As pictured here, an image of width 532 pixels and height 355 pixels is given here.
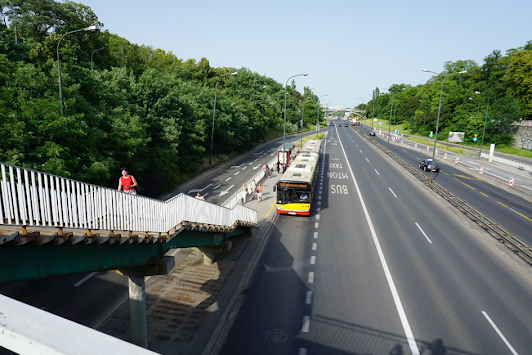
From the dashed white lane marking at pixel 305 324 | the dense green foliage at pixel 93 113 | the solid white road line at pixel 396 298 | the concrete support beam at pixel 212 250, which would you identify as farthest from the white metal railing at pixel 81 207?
the solid white road line at pixel 396 298

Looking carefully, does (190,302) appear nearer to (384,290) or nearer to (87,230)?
(87,230)

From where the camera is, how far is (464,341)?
11078 millimetres

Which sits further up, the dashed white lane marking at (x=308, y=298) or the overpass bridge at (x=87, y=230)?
the overpass bridge at (x=87, y=230)

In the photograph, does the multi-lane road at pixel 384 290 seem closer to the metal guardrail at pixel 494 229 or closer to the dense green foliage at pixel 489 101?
the metal guardrail at pixel 494 229

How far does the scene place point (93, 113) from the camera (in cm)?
2097

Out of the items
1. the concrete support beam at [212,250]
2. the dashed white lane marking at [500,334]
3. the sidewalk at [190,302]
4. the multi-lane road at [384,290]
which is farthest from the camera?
the concrete support beam at [212,250]

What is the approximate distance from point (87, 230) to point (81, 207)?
1.72ft

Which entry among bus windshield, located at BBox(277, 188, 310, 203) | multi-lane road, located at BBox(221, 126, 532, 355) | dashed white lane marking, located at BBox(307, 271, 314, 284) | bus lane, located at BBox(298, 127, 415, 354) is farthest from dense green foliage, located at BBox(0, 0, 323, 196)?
Answer: bus lane, located at BBox(298, 127, 415, 354)

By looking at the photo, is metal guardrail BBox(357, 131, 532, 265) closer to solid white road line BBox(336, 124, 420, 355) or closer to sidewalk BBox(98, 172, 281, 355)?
solid white road line BBox(336, 124, 420, 355)

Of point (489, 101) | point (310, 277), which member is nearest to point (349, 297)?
point (310, 277)

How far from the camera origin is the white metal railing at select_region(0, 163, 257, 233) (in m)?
6.05

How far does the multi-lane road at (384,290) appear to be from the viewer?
11.1 metres

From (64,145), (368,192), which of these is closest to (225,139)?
(368,192)

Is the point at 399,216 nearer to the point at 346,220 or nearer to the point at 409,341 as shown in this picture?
the point at 346,220
